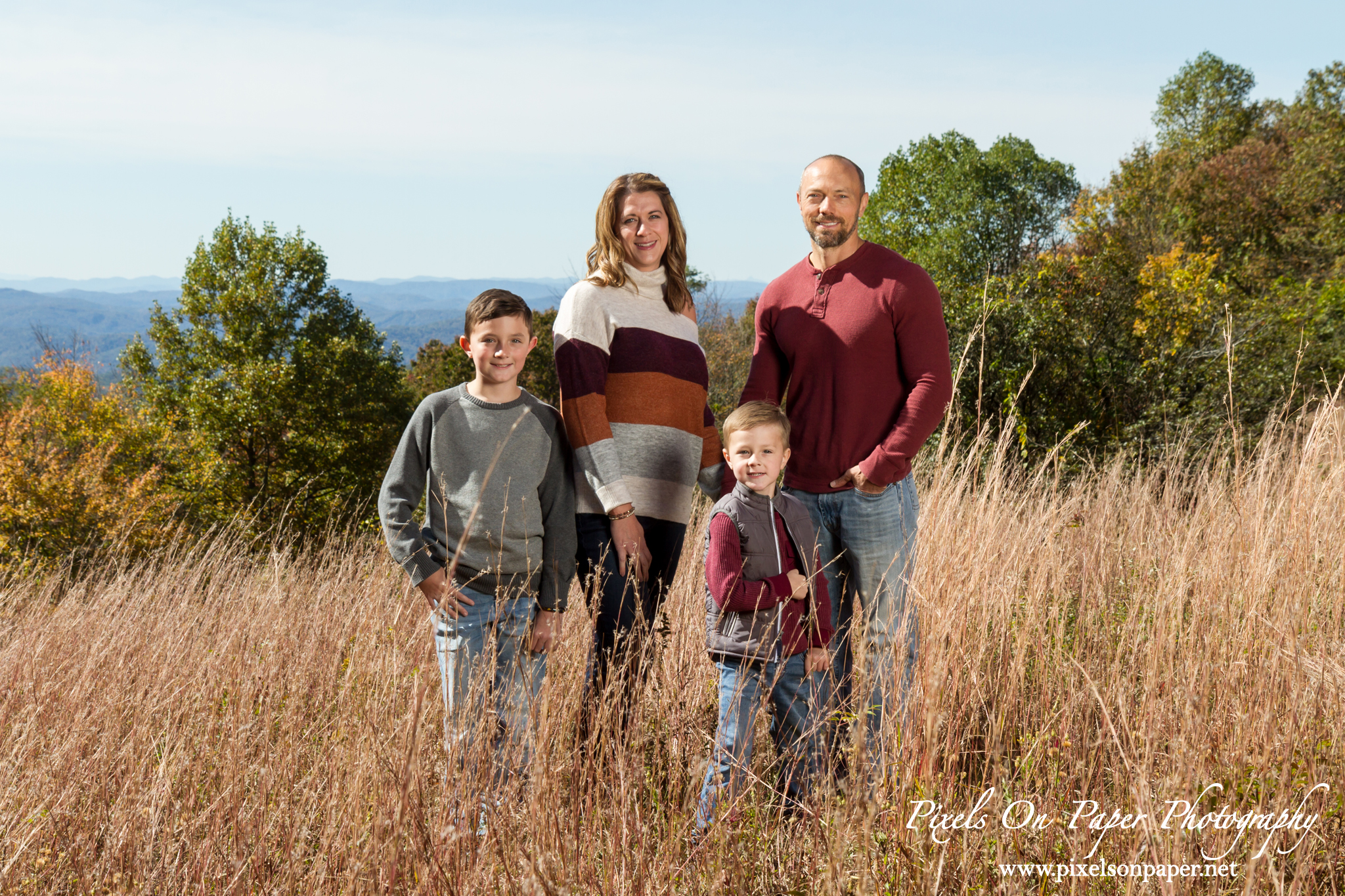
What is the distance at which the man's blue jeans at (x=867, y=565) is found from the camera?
230cm

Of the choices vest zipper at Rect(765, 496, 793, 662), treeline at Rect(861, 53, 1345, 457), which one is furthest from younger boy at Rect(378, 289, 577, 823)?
treeline at Rect(861, 53, 1345, 457)

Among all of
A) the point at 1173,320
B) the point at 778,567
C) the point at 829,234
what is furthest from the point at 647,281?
the point at 1173,320

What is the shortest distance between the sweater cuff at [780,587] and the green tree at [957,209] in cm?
3263

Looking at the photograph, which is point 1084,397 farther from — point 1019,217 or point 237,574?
point 1019,217

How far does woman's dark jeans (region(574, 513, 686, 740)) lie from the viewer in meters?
2.25

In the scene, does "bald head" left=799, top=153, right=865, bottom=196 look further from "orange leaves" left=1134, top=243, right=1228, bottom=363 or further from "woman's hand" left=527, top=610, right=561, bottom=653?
"orange leaves" left=1134, top=243, right=1228, bottom=363

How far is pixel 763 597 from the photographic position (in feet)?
7.20

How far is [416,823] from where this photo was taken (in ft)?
5.07

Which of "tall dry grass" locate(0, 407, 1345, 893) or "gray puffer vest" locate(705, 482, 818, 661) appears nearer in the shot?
"tall dry grass" locate(0, 407, 1345, 893)

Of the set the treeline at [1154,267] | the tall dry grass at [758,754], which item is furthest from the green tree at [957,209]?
the tall dry grass at [758,754]

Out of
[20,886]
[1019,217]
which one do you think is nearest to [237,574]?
[20,886]

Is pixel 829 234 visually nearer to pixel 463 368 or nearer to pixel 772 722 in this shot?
pixel 772 722

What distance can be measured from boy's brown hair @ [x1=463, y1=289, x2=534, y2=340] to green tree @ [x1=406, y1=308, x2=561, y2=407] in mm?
14497

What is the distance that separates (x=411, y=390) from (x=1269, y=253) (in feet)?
88.1
